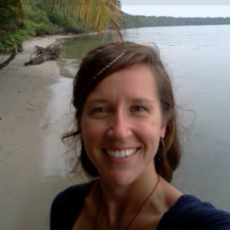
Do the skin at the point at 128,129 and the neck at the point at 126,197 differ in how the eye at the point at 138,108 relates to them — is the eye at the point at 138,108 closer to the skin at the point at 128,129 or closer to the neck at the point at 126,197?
the skin at the point at 128,129

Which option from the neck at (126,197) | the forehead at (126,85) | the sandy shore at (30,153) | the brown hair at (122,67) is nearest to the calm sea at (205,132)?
the brown hair at (122,67)

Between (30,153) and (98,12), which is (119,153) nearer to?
(30,153)

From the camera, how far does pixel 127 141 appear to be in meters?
1.11

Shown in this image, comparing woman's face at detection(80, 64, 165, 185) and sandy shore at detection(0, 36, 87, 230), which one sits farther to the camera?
sandy shore at detection(0, 36, 87, 230)

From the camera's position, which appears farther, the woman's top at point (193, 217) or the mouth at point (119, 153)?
the mouth at point (119, 153)

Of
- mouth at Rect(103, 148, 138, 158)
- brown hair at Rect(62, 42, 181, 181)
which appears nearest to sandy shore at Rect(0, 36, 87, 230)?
brown hair at Rect(62, 42, 181, 181)

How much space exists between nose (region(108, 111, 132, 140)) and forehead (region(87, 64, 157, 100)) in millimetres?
69

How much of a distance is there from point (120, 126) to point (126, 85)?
0.14 meters

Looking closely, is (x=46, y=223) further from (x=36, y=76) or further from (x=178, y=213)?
(x=36, y=76)

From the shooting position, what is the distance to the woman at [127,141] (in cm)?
111

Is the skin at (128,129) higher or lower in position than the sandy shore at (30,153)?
higher

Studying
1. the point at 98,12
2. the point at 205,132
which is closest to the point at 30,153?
the point at 205,132

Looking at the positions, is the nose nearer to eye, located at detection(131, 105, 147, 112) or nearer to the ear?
eye, located at detection(131, 105, 147, 112)

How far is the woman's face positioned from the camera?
1.12 m
